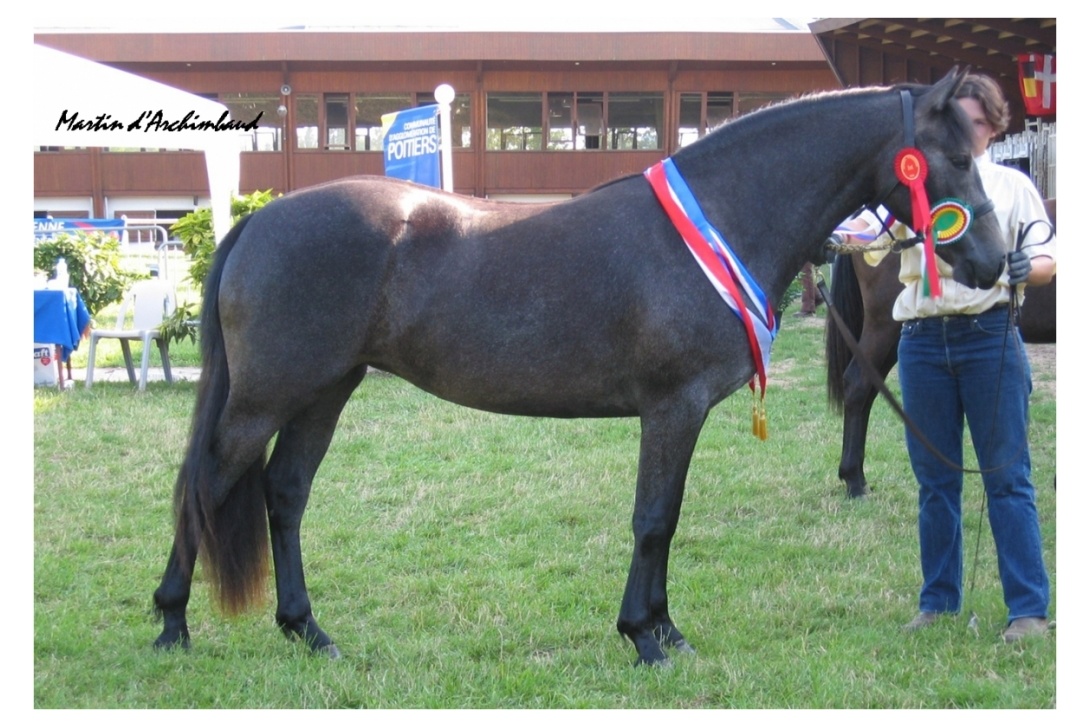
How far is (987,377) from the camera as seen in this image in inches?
143

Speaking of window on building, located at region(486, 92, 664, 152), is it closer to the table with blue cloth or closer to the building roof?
the building roof

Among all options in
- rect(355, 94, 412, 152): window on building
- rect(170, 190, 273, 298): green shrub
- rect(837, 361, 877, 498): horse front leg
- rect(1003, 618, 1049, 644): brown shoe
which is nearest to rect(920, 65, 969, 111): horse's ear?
rect(1003, 618, 1049, 644): brown shoe

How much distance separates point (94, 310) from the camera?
1203 centimetres

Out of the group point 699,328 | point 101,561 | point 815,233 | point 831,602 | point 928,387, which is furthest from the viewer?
point 101,561

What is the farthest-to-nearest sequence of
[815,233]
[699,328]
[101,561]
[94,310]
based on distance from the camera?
[94,310]
[101,561]
[815,233]
[699,328]

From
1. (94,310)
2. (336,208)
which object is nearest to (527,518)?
(336,208)

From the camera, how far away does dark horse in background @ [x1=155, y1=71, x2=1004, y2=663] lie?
3.32 m

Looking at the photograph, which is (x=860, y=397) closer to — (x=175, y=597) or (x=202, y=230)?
(x=175, y=597)

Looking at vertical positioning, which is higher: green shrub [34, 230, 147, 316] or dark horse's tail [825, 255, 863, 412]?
green shrub [34, 230, 147, 316]

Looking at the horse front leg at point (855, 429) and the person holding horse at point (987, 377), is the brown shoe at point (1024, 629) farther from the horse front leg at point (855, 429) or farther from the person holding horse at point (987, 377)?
the horse front leg at point (855, 429)

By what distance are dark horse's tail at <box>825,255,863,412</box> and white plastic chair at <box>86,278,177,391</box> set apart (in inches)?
257

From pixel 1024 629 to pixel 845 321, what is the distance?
107 inches

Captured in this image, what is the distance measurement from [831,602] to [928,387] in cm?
103

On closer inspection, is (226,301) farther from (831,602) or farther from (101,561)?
(831,602)
